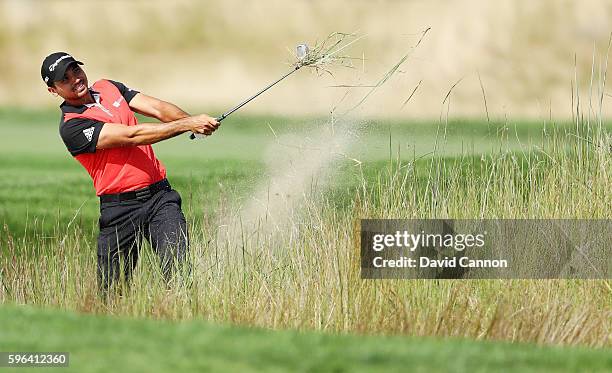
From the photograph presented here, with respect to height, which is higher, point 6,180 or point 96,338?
point 6,180

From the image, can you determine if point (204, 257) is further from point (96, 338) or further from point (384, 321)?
point (96, 338)

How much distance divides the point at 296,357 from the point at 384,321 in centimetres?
197

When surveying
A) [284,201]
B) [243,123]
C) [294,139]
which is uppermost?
[243,123]

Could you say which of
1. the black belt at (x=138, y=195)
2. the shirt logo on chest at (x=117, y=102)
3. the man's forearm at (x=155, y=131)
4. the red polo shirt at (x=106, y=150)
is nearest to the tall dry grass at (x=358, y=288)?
the black belt at (x=138, y=195)

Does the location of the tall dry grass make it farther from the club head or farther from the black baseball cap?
the black baseball cap

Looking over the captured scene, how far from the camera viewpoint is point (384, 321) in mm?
6605

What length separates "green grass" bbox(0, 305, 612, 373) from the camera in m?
4.61

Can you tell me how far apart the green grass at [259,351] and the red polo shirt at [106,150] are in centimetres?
212

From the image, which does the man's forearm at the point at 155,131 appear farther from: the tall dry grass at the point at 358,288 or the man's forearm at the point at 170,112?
the tall dry grass at the point at 358,288

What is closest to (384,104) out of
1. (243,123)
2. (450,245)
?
(450,245)

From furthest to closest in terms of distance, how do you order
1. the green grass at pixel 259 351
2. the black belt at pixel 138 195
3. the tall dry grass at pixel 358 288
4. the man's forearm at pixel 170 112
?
the man's forearm at pixel 170 112 < the black belt at pixel 138 195 < the tall dry grass at pixel 358 288 < the green grass at pixel 259 351

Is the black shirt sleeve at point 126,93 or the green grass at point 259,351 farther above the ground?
the black shirt sleeve at point 126,93

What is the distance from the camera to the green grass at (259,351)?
461 centimetres

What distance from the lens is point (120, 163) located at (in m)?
7.35
